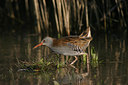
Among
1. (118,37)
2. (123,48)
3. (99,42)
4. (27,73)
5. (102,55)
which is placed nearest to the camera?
(27,73)

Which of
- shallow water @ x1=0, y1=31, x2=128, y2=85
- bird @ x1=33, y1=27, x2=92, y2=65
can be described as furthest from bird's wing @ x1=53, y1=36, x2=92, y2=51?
shallow water @ x1=0, y1=31, x2=128, y2=85

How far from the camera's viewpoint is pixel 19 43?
10742 millimetres

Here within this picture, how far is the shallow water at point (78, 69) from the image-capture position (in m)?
5.87

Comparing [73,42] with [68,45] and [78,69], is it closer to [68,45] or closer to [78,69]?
[68,45]

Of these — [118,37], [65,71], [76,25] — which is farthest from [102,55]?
[76,25]

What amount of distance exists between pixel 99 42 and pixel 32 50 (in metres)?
2.30

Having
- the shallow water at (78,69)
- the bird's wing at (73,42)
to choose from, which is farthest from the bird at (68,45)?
the shallow water at (78,69)

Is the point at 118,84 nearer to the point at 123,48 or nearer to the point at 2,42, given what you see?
the point at 123,48

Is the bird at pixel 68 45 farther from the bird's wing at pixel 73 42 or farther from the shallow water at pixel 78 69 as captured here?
the shallow water at pixel 78 69

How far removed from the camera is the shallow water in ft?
19.2

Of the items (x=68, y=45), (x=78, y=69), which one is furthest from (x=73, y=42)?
(x=78, y=69)

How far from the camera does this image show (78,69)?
6887 millimetres

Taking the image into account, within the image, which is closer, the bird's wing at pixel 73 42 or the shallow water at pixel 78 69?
the shallow water at pixel 78 69

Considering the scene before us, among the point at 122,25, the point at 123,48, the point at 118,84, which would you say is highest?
the point at 122,25
